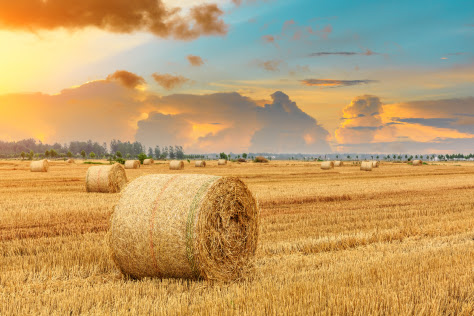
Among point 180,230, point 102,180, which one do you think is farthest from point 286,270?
point 102,180

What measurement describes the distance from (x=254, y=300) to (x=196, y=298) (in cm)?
95

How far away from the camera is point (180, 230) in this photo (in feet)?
25.6

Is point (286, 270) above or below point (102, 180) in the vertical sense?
below

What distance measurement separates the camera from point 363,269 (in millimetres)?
8203

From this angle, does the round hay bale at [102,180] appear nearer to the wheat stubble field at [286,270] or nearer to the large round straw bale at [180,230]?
the wheat stubble field at [286,270]

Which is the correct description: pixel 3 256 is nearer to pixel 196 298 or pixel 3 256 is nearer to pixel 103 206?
pixel 196 298

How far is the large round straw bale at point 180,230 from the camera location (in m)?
7.77

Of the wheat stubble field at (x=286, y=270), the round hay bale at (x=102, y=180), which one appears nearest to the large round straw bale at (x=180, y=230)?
the wheat stubble field at (x=286, y=270)

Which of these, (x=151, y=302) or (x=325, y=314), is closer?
(x=325, y=314)

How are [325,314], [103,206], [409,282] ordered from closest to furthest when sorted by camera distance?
1. [325,314]
2. [409,282]
3. [103,206]

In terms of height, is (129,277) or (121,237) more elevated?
(121,237)

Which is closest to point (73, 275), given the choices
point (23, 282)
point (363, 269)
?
point (23, 282)

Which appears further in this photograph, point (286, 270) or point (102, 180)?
point (102, 180)

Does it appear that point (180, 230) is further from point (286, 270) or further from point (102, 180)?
point (102, 180)
